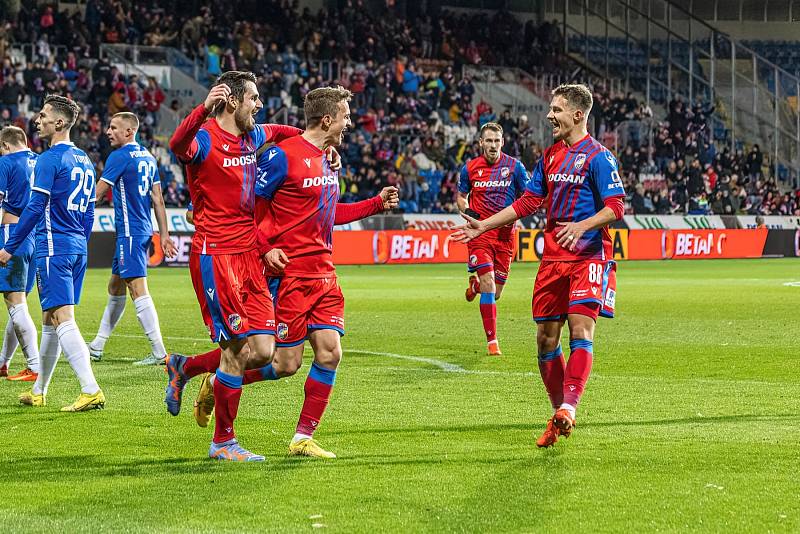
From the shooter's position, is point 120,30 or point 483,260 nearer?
point 483,260

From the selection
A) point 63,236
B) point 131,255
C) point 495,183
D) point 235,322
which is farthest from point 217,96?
point 495,183

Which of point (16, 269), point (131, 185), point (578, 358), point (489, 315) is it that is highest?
point (131, 185)

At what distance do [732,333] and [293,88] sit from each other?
79.7 feet

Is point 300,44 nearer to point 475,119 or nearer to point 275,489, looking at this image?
point 475,119

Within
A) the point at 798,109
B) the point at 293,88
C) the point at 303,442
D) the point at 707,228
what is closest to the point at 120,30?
the point at 293,88

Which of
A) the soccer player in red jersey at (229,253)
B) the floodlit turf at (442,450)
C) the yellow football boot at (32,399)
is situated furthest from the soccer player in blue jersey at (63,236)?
the soccer player in red jersey at (229,253)

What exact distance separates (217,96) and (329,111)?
0.91 meters

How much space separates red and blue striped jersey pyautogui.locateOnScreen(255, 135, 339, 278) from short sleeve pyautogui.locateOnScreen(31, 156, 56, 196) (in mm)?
2181

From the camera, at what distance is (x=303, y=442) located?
283 inches

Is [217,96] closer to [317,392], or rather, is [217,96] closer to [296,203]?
[296,203]

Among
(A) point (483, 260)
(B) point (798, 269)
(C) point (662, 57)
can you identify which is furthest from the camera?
(C) point (662, 57)

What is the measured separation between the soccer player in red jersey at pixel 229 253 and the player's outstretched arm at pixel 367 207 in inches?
28.2

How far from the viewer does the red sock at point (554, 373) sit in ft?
26.8

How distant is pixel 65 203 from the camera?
30.2ft
